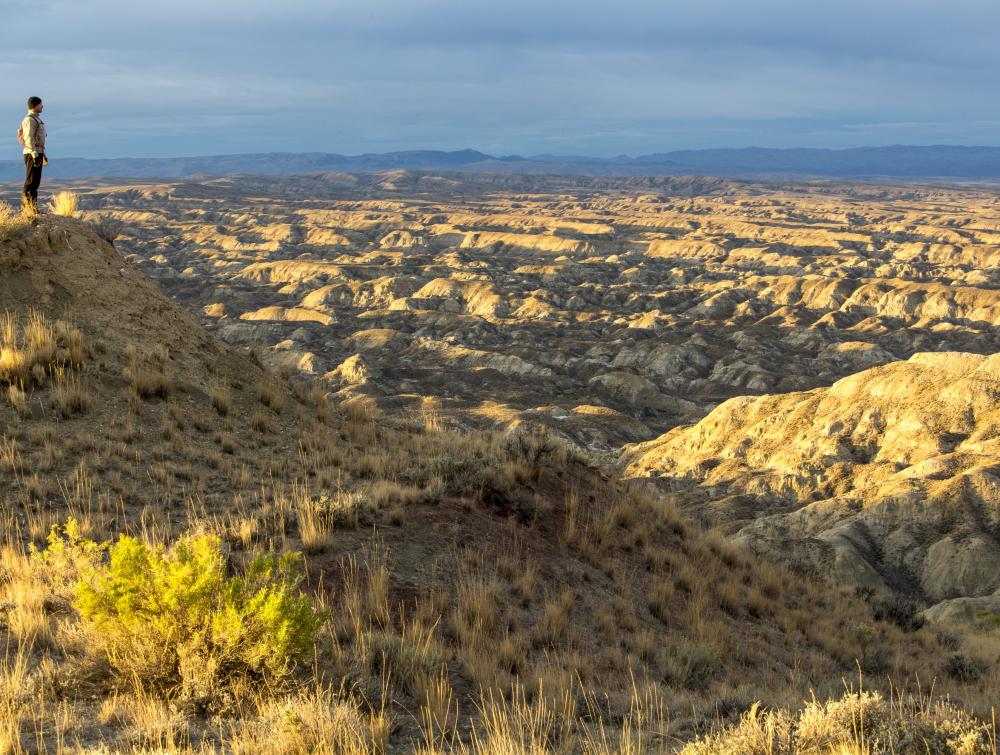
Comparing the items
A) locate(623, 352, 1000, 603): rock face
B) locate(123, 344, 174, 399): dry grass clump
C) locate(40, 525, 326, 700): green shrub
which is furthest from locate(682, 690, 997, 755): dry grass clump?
locate(623, 352, 1000, 603): rock face

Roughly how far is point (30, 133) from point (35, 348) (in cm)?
427

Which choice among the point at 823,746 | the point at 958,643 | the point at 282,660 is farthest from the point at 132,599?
the point at 958,643

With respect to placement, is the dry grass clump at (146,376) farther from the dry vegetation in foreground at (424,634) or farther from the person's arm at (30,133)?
the person's arm at (30,133)

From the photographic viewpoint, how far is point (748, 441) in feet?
141

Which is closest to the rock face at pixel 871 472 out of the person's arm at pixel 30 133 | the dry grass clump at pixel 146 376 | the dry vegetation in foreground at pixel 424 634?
the dry vegetation in foreground at pixel 424 634

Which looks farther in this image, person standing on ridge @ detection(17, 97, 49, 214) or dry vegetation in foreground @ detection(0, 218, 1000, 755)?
person standing on ridge @ detection(17, 97, 49, 214)

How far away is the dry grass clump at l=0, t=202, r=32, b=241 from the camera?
40.6 ft

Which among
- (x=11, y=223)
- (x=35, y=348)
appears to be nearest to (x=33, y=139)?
(x=11, y=223)

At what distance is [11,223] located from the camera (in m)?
12.5

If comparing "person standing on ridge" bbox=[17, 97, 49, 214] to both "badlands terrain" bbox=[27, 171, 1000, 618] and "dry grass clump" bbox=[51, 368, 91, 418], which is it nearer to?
"dry grass clump" bbox=[51, 368, 91, 418]

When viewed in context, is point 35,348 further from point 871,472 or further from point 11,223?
point 871,472

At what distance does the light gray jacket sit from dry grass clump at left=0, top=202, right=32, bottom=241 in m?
1.11

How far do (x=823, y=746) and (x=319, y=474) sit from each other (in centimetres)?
749

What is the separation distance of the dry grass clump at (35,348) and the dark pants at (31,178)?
276cm
